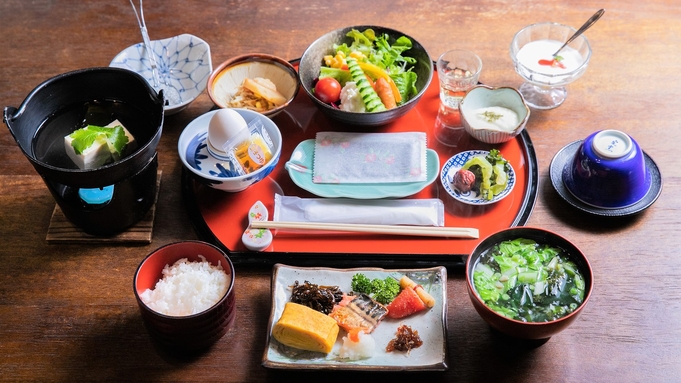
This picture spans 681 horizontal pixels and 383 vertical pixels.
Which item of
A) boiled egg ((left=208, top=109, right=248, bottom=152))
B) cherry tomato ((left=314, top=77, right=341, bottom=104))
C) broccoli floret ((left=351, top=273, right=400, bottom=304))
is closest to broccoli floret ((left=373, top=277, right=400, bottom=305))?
broccoli floret ((left=351, top=273, right=400, bottom=304))

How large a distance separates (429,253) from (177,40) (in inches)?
50.9

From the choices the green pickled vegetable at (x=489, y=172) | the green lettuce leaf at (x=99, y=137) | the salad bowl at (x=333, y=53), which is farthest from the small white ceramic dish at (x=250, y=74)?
the green pickled vegetable at (x=489, y=172)

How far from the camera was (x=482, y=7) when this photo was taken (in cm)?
271

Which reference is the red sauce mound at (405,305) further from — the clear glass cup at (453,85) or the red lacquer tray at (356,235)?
the clear glass cup at (453,85)

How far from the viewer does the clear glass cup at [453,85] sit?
7.31ft

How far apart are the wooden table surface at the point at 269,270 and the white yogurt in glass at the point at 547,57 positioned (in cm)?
9

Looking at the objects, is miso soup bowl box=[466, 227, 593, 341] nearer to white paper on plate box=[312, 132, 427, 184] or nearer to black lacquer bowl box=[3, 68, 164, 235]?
white paper on plate box=[312, 132, 427, 184]

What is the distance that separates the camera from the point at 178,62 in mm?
2428

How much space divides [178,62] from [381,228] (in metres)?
1.08

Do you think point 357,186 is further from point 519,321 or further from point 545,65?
point 545,65

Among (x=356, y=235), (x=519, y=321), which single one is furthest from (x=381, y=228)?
(x=519, y=321)

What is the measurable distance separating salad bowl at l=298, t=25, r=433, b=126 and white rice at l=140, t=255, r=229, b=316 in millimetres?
717

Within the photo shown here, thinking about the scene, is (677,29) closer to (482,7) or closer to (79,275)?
(482,7)

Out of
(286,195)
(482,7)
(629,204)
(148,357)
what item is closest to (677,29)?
(482,7)
